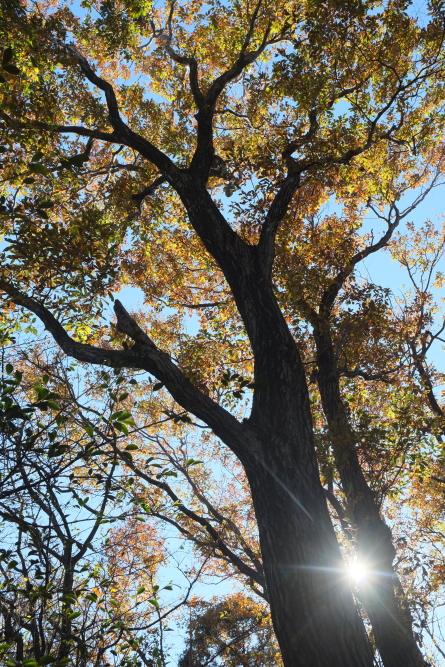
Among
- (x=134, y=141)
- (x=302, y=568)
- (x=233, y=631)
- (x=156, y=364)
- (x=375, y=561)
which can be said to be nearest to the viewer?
(x=302, y=568)

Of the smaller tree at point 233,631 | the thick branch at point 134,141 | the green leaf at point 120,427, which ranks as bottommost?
the smaller tree at point 233,631

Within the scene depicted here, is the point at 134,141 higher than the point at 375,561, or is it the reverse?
the point at 134,141

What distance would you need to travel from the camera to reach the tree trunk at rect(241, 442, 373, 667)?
3.35m

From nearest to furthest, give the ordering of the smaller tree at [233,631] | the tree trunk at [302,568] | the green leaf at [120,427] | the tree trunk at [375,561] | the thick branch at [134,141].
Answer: the green leaf at [120,427], the tree trunk at [302,568], the tree trunk at [375,561], the thick branch at [134,141], the smaller tree at [233,631]

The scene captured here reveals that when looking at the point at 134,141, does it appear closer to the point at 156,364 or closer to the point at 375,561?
the point at 156,364

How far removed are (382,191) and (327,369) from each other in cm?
493

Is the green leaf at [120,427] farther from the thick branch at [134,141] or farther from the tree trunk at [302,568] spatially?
the thick branch at [134,141]

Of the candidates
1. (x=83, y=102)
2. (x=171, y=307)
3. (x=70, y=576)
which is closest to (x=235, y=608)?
(x=171, y=307)

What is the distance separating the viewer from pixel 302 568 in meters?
3.62

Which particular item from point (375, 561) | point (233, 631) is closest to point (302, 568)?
point (375, 561)

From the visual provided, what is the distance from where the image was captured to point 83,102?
8203 mm

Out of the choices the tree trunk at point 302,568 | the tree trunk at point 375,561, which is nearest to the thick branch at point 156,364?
the tree trunk at point 302,568

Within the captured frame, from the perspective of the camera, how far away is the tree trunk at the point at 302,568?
335 centimetres

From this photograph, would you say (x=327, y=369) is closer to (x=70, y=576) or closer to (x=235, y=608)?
(x=70, y=576)
